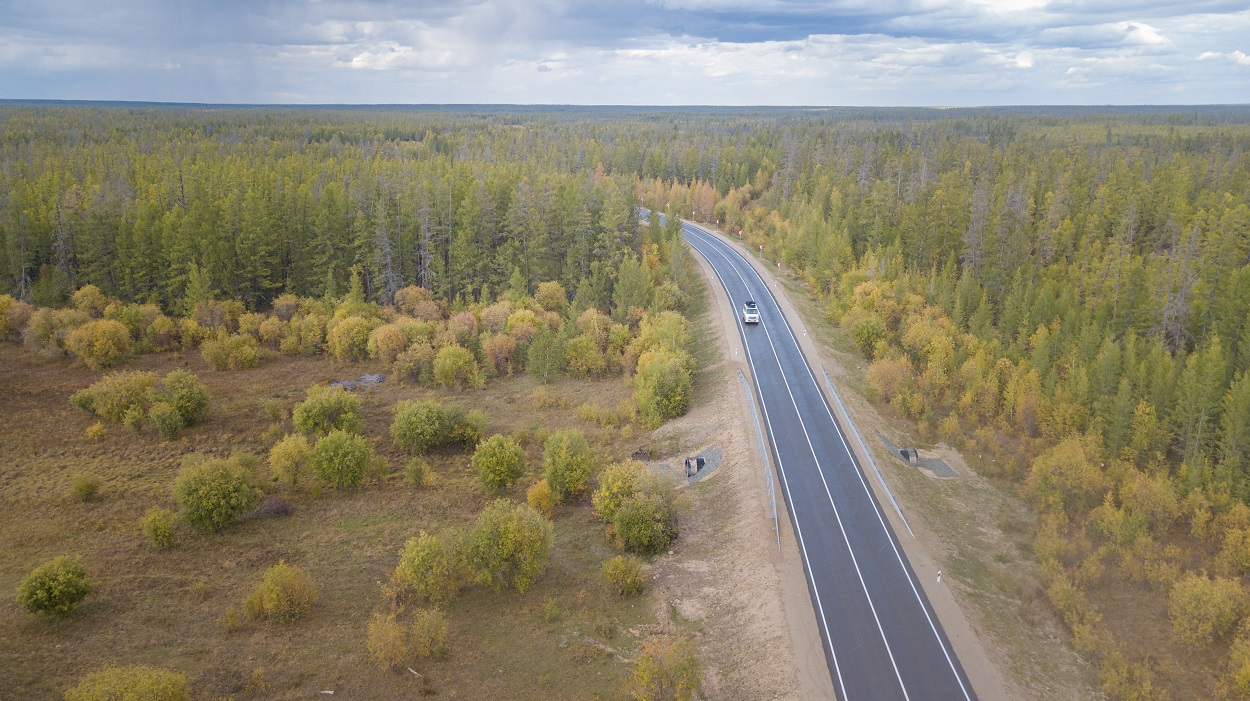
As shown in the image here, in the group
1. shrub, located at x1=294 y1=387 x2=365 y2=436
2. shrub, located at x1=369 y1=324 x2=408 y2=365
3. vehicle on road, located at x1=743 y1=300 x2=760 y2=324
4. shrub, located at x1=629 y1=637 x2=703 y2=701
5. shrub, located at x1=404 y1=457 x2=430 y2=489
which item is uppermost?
vehicle on road, located at x1=743 y1=300 x2=760 y2=324

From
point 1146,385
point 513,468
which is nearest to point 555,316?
point 513,468

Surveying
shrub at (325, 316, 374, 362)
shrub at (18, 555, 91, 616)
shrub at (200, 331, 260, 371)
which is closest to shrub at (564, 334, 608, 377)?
shrub at (325, 316, 374, 362)

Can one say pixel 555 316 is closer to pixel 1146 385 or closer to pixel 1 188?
pixel 1146 385

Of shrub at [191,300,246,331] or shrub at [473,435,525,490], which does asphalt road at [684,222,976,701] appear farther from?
shrub at [191,300,246,331]

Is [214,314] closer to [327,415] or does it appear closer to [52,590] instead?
[327,415]

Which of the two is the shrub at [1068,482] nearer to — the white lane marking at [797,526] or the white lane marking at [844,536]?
the white lane marking at [844,536]

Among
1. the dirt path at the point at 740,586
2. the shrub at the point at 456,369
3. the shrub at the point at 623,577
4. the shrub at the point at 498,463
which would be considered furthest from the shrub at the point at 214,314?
the shrub at the point at 623,577
